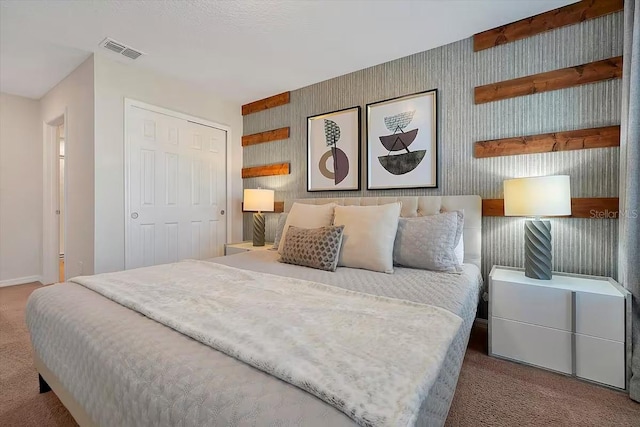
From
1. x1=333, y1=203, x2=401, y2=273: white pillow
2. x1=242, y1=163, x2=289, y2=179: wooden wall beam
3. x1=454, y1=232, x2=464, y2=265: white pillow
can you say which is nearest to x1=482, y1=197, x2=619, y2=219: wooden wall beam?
x1=454, y1=232, x2=464, y2=265: white pillow

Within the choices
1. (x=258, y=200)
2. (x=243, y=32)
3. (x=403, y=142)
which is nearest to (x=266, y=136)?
(x=258, y=200)

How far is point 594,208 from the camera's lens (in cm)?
193

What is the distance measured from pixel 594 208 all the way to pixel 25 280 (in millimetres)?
6237

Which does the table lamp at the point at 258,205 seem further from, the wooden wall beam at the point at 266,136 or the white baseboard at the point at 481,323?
the white baseboard at the point at 481,323

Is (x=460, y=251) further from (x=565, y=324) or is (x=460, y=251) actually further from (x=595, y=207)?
(x=595, y=207)

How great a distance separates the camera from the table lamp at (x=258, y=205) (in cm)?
343

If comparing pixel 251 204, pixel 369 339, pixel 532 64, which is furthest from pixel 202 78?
pixel 369 339

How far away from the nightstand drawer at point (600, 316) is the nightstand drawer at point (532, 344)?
11 cm

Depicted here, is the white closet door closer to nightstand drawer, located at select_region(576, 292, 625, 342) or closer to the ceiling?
the ceiling

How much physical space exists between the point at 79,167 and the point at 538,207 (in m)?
4.01

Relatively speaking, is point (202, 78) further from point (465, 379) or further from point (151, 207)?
point (465, 379)

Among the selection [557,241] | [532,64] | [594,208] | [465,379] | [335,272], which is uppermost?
[532,64]

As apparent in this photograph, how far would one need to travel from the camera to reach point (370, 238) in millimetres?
2064

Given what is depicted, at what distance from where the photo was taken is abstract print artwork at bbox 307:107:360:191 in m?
2.97
